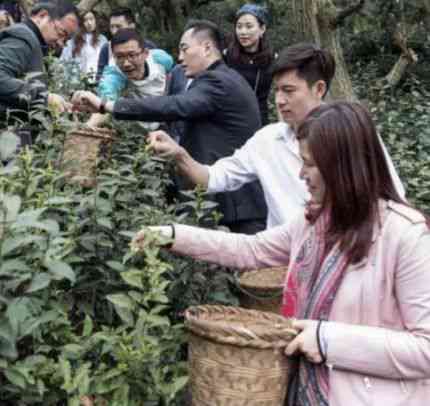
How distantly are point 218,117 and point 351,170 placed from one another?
223 cm

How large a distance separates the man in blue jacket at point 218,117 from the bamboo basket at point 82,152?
35.9 inches

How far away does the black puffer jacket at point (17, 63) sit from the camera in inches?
159

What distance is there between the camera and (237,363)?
7.05 feet

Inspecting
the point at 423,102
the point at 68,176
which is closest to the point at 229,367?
the point at 68,176

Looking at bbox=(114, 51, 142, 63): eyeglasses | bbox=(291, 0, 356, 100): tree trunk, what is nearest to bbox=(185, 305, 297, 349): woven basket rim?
bbox=(114, 51, 142, 63): eyeglasses

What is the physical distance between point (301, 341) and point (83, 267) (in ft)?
2.71

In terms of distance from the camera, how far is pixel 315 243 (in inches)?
91.1

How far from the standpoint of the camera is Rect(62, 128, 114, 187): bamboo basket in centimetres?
306

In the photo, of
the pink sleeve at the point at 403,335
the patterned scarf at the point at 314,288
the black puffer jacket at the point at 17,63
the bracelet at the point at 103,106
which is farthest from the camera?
the black puffer jacket at the point at 17,63

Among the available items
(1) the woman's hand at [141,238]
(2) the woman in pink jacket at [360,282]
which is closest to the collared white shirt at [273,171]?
(1) the woman's hand at [141,238]

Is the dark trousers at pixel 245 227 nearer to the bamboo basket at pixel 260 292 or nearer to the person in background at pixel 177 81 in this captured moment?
the bamboo basket at pixel 260 292

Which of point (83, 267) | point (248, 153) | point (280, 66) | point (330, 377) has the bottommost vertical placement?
point (330, 377)

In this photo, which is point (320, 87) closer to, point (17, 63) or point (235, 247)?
point (235, 247)

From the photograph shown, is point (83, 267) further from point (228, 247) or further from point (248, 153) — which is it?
point (248, 153)
